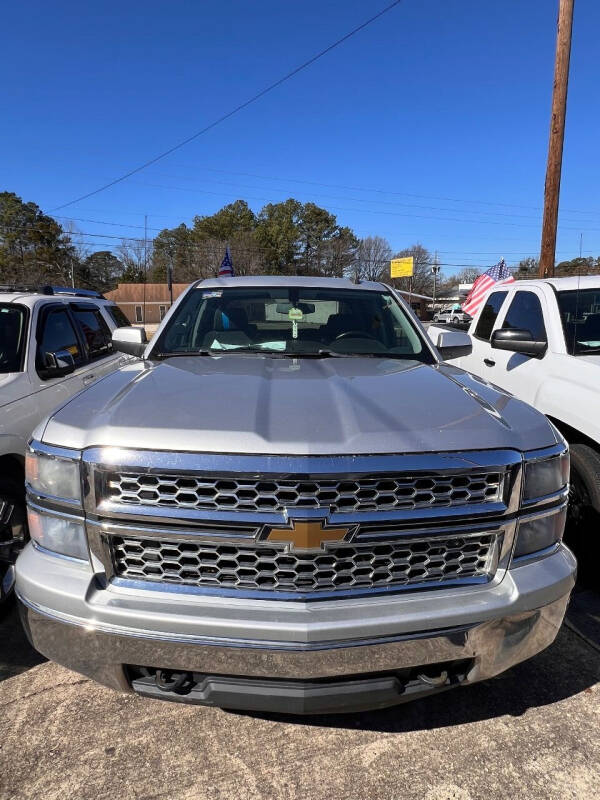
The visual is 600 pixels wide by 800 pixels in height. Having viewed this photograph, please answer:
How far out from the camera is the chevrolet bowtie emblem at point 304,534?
67.4 inches

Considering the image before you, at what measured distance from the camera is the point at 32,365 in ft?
12.3

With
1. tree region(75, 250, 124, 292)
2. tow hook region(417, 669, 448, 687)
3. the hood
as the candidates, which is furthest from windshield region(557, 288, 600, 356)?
tree region(75, 250, 124, 292)

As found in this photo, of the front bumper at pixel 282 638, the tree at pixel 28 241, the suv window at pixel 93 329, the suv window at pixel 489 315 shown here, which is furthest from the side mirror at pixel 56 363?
the tree at pixel 28 241

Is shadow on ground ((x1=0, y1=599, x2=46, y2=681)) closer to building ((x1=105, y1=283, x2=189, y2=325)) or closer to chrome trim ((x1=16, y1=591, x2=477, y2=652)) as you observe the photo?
chrome trim ((x1=16, y1=591, x2=477, y2=652))

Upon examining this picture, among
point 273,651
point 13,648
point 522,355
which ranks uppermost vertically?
point 522,355

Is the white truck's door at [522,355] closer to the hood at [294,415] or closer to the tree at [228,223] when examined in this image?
the hood at [294,415]

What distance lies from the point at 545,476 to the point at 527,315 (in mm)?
3201

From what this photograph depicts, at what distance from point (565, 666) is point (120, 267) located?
83.9 metres

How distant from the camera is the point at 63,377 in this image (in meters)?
4.10

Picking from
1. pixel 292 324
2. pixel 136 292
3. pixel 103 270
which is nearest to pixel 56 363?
pixel 292 324

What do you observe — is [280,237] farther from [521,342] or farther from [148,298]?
[521,342]

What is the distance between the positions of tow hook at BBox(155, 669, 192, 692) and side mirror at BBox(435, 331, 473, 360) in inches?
98.9

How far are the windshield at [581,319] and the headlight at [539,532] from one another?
7.66 feet

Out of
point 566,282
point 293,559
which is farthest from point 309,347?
point 566,282
